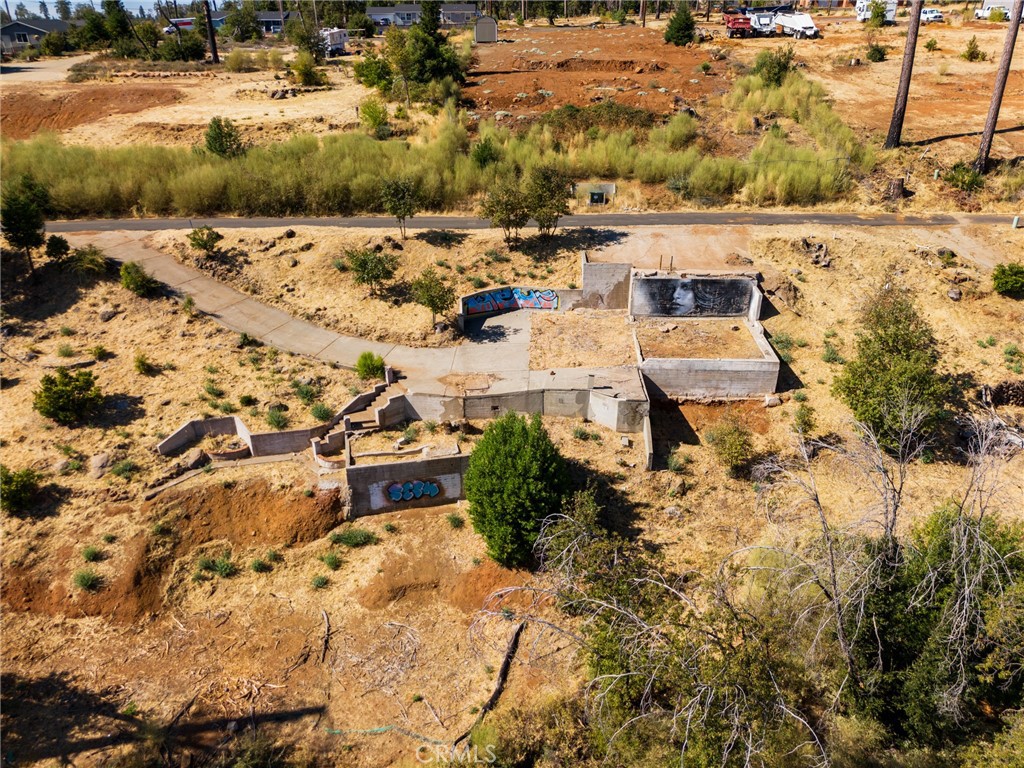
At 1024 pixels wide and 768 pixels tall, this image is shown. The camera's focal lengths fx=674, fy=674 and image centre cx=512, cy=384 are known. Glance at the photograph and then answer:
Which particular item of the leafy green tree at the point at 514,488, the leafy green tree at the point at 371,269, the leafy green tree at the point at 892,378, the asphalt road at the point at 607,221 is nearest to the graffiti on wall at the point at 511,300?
the leafy green tree at the point at 371,269

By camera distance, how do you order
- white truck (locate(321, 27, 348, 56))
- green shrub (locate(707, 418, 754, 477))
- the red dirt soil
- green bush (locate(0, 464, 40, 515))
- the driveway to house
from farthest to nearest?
white truck (locate(321, 27, 348, 56)) → the driveway to house → the red dirt soil → green shrub (locate(707, 418, 754, 477)) → green bush (locate(0, 464, 40, 515))

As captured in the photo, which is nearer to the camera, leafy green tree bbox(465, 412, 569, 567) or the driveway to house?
leafy green tree bbox(465, 412, 569, 567)

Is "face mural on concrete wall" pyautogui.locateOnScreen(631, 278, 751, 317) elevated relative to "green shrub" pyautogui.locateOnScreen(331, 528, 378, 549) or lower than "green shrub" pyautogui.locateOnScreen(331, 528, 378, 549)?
elevated

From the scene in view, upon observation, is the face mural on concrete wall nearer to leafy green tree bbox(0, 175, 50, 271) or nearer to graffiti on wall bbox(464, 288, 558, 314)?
graffiti on wall bbox(464, 288, 558, 314)

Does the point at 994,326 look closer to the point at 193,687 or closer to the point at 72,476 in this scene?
the point at 193,687

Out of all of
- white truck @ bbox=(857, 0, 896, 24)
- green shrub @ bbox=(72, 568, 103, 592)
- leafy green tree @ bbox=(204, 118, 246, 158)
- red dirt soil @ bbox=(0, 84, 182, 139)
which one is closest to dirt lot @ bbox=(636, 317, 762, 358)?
green shrub @ bbox=(72, 568, 103, 592)

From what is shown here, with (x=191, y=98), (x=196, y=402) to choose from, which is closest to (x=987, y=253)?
(x=196, y=402)

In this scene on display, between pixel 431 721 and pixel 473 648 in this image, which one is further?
pixel 473 648
